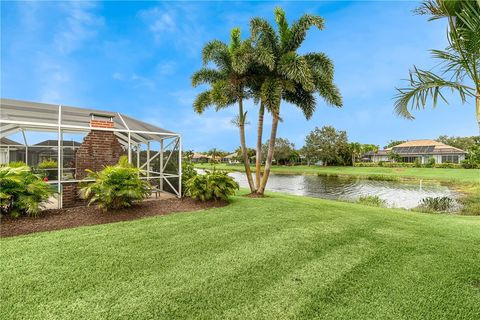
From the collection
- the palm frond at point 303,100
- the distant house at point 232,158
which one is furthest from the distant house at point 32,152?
the distant house at point 232,158

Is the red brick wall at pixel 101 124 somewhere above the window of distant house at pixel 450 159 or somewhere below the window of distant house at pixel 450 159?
above

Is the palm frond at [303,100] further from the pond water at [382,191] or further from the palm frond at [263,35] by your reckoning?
the pond water at [382,191]

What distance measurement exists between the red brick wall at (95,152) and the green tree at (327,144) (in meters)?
42.9

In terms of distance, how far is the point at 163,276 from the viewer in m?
3.17

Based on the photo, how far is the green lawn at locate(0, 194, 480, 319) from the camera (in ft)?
8.38

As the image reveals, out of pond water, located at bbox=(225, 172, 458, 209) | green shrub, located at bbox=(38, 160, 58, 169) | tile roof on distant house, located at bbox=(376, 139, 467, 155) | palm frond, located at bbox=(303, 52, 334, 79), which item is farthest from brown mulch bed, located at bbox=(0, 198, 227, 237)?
tile roof on distant house, located at bbox=(376, 139, 467, 155)

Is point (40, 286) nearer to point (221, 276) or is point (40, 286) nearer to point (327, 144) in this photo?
point (221, 276)

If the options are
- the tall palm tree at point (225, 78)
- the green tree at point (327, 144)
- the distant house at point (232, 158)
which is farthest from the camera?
the distant house at point (232, 158)

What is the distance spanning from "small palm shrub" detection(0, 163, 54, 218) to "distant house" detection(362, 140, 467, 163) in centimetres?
5690

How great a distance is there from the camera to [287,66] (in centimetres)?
945

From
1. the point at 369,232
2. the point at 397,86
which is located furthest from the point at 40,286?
the point at 397,86

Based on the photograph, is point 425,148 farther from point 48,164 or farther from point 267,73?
point 48,164

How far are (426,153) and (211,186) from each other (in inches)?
2140

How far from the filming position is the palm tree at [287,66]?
9.39 meters
